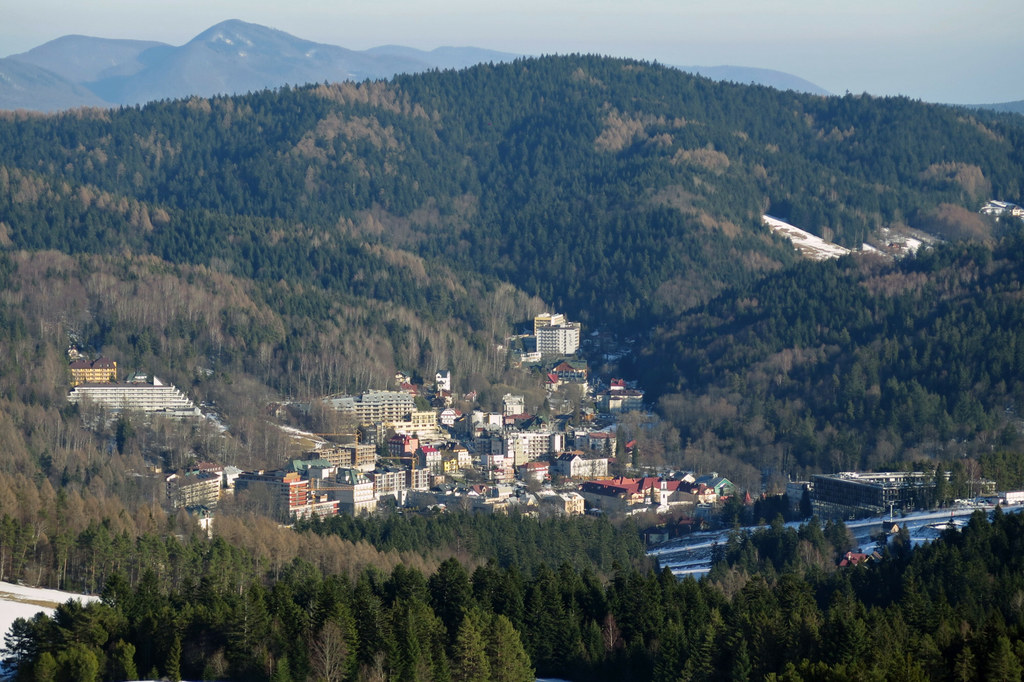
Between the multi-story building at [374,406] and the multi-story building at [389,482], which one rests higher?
the multi-story building at [374,406]

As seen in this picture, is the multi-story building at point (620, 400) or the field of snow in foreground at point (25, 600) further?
the multi-story building at point (620, 400)

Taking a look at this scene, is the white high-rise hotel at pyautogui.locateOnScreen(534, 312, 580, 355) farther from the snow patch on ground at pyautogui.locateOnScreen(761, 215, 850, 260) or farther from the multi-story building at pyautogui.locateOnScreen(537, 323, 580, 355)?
the snow patch on ground at pyautogui.locateOnScreen(761, 215, 850, 260)

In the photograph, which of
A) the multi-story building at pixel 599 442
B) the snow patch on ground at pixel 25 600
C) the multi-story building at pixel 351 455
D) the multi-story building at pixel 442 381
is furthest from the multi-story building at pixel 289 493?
the multi-story building at pixel 442 381

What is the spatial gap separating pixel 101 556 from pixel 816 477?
140 ft

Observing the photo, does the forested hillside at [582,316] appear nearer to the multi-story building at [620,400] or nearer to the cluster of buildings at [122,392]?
the cluster of buildings at [122,392]

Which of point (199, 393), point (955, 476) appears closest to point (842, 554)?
point (955, 476)

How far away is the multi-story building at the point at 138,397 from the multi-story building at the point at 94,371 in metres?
1.83

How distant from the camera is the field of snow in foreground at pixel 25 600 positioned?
2621 inches

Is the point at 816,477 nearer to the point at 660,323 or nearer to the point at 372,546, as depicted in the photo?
the point at 372,546

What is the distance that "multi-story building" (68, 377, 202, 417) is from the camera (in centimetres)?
11888

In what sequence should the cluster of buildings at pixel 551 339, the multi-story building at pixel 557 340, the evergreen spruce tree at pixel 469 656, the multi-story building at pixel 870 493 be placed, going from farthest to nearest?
1. the multi-story building at pixel 557 340
2. the cluster of buildings at pixel 551 339
3. the multi-story building at pixel 870 493
4. the evergreen spruce tree at pixel 469 656

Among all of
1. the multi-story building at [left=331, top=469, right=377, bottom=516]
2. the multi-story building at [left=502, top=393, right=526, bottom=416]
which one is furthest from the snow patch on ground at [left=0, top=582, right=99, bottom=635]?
the multi-story building at [left=502, top=393, right=526, bottom=416]

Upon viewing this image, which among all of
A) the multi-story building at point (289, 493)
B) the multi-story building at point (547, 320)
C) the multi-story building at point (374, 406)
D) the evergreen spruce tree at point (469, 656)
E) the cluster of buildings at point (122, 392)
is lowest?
the multi-story building at point (289, 493)

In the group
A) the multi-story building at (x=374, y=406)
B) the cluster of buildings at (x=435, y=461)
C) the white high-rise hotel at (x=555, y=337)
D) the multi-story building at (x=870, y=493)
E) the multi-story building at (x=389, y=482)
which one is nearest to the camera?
the multi-story building at (x=870, y=493)
